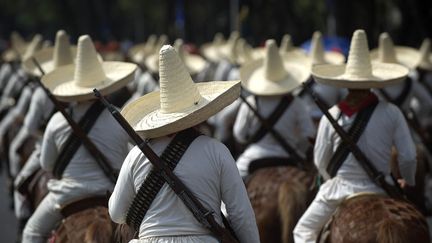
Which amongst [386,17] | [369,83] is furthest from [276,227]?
[386,17]

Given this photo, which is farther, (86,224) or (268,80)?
(268,80)

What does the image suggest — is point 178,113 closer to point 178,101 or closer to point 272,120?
point 178,101

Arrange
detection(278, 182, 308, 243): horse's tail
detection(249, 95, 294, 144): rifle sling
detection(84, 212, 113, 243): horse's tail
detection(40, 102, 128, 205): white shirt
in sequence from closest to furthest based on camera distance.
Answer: detection(84, 212, 113, 243): horse's tail, detection(40, 102, 128, 205): white shirt, detection(278, 182, 308, 243): horse's tail, detection(249, 95, 294, 144): rifle sling

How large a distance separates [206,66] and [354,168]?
13520 millimetres

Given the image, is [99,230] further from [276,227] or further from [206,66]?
[206,66]

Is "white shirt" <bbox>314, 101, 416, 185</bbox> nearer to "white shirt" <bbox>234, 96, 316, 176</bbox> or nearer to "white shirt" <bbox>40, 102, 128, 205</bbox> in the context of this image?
"white shirt" <bbox>40, 102, 128, 205</bbox>

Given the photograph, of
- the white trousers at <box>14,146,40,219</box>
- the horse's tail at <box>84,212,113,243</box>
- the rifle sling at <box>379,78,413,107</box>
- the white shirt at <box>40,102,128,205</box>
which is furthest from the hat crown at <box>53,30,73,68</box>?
the horse's tail at <box>84,212,113,243</box>

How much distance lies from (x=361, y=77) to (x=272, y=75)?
95.4 inches

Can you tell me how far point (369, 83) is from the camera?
7.48 meters

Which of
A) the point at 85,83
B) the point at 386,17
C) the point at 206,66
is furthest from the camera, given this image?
the point at 386,17

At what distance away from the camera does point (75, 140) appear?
299 inches

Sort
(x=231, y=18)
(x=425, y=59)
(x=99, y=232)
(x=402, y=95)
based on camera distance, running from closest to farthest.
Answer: (x=99, y=232) → (x=402, y=95) → (x=425, y=59) → (x=231, y=18)

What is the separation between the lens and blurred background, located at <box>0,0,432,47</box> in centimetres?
2595

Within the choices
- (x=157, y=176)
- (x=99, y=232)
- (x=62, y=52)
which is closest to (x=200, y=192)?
(x=157, y=176)
